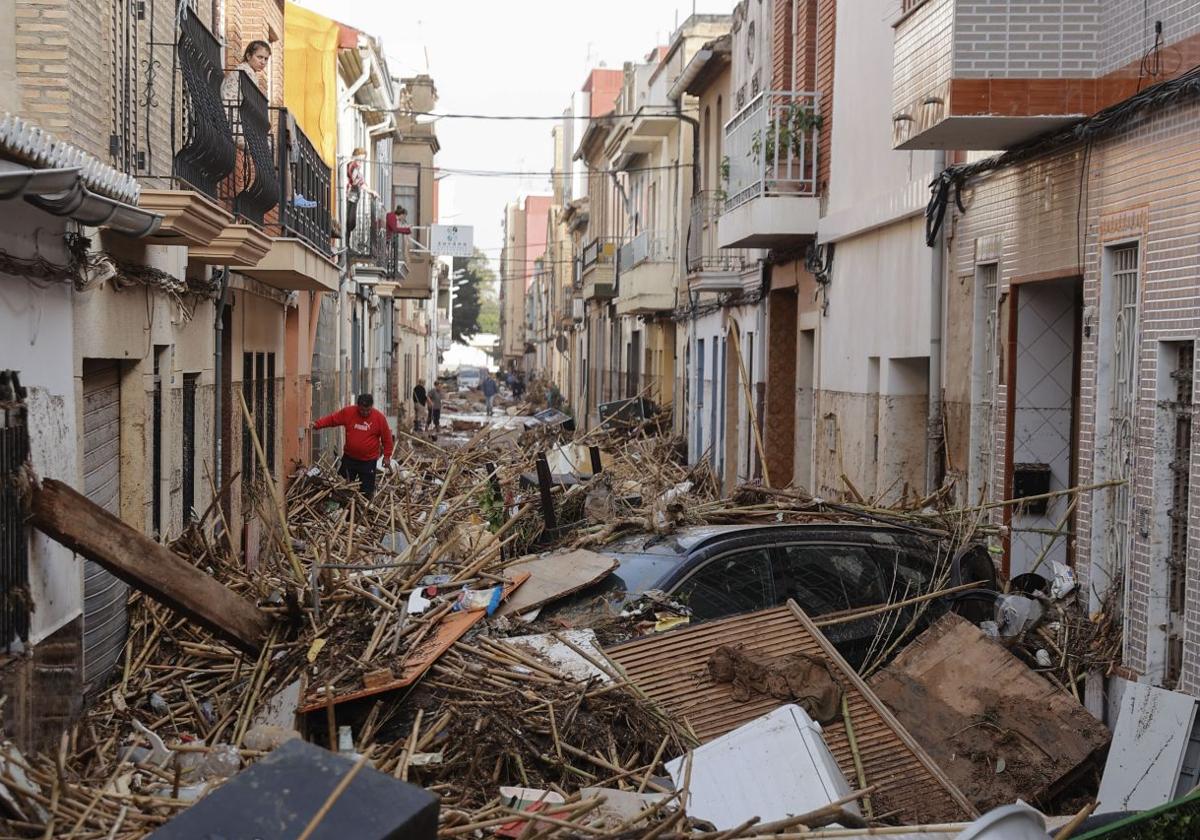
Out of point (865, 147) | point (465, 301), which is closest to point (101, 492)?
point (865, 147)

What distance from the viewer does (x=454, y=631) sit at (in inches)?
334

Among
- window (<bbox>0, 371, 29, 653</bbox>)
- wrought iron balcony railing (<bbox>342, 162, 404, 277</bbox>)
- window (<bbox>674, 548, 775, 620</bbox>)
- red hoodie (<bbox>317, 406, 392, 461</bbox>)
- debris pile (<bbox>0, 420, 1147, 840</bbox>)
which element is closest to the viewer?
debris pile (<bbox>0, 420, 1147, 840</bbox>)

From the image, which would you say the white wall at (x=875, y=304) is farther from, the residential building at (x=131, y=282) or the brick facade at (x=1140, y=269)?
the residential building at (x=131, y=282)

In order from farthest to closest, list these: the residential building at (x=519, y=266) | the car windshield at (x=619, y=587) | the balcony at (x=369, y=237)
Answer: the residential building at (x=519, y=266) → the balcony at (x=369, y=237) → the car windshield at (x=619, y=587)

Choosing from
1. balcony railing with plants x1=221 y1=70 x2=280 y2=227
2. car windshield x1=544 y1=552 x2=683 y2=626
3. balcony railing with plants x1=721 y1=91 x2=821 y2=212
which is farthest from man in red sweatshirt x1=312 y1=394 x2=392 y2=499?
car windshield x1=544 y1=552 x2=683 y2=626

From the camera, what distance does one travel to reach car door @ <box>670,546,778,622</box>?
358 inches

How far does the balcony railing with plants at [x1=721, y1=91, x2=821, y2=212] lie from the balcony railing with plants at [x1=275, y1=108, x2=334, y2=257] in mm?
5567

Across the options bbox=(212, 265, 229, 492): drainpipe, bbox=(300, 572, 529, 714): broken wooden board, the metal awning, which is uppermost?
the metal awning

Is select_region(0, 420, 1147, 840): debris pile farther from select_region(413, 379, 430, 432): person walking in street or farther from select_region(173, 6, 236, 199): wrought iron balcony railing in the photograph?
select_region(413, 379, 430, 432): person walking in street

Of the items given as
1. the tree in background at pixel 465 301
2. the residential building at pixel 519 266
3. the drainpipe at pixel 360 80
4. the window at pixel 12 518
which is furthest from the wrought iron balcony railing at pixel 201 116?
the tree in background at pixel 465 301

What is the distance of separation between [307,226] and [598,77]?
5120 cm

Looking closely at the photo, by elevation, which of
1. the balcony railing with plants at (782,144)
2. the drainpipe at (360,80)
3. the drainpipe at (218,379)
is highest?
the drainpipe at (360,80)

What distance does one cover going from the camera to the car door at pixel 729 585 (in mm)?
9094

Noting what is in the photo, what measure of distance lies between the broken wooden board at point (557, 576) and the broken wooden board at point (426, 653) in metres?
0.12
